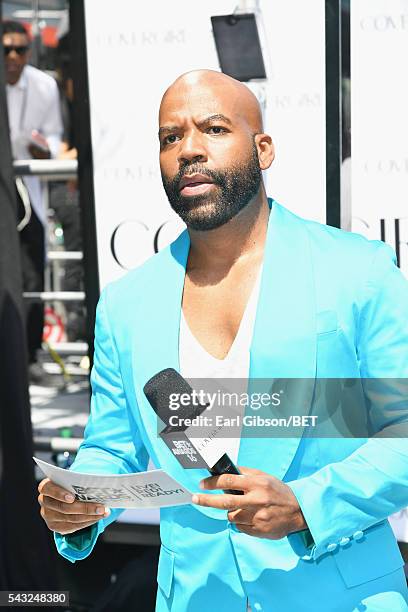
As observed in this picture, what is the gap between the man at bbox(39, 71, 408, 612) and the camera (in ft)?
5.10

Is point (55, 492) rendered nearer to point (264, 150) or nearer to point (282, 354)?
point (282, 354)

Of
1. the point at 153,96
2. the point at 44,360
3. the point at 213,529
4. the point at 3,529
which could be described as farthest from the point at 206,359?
the point at 44,360

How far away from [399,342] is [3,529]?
179 cm

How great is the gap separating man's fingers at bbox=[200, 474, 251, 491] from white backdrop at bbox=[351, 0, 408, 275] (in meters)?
1.14

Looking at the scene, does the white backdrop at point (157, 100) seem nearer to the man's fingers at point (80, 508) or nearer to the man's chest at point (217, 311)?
the man's chest at point (217, 311)

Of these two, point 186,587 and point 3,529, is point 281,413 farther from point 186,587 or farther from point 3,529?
point 3,529

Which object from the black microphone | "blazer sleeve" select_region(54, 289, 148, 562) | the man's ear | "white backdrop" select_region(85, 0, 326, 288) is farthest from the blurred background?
the black microphone

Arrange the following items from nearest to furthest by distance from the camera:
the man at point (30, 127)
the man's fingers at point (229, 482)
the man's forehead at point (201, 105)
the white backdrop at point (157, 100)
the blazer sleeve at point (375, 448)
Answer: the man's fingers at point (229, 482) → the blazer sleeve at point (375, 448) → the man's forehead at point (201, 105) → the white backdrop at point (157, 100) → the man at point (30, 127)

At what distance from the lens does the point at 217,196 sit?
5.52ft

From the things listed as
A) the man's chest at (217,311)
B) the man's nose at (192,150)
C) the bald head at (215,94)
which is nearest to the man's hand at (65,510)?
the man's chest at (217,311)

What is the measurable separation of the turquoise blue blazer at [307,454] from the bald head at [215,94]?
0.65 feet

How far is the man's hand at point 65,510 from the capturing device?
5.13 feet

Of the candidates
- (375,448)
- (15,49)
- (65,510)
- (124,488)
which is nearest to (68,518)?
(65,510)

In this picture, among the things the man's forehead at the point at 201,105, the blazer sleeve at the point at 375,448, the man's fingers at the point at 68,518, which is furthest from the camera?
the man's forehead at the point at 201,105
